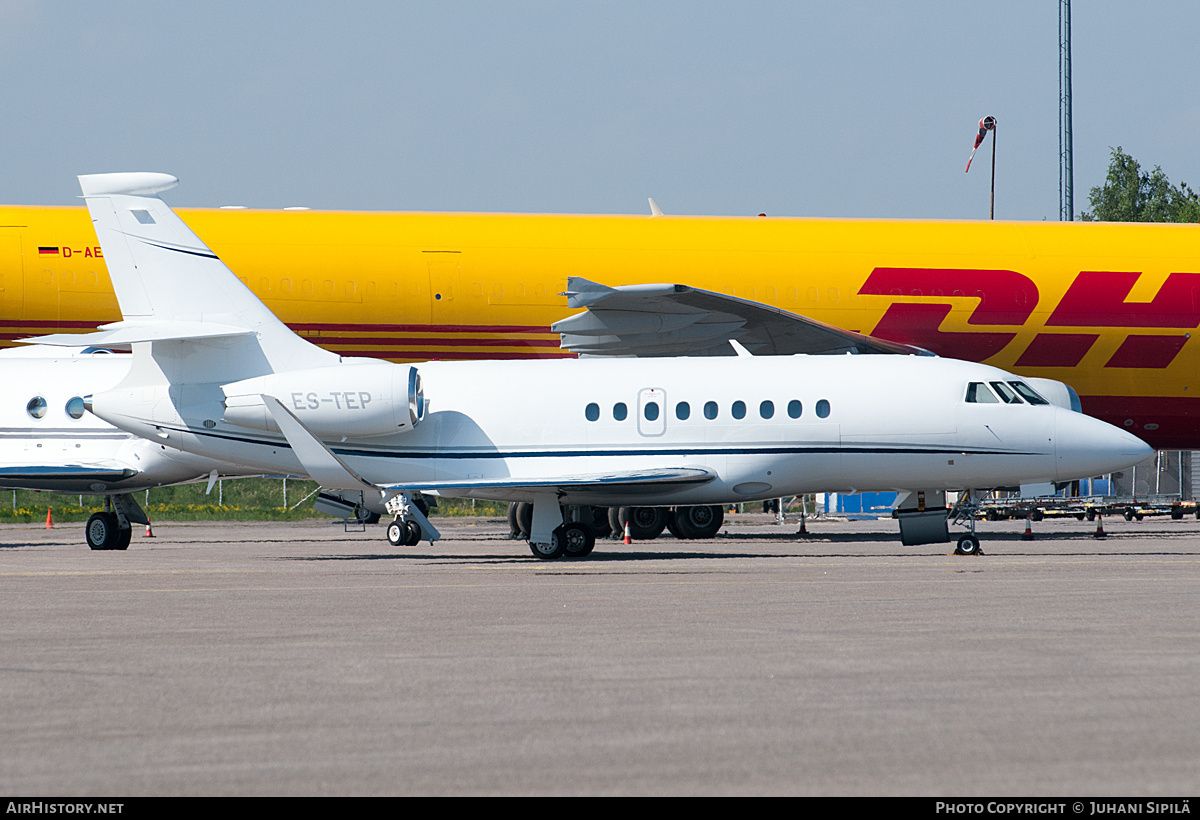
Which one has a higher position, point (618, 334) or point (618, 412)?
point (618, 334)

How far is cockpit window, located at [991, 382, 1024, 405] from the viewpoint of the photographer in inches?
838

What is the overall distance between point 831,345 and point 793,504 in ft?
130

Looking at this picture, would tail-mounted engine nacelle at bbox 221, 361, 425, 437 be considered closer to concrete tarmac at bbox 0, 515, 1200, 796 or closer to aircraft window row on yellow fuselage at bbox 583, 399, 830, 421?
aircraft window row on yellow fuselage at bbox 583, 399, 830, 421

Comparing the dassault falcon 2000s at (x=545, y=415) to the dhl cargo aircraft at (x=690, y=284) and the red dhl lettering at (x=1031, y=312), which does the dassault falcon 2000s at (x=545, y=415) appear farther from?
the red dhl lettering at (x=1031, y=312)

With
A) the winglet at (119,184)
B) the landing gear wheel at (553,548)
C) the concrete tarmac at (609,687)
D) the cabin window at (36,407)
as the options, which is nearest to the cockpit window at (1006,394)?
the concrete tarmac at (609,687)

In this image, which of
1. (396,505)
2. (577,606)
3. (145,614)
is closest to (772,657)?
(577,606)

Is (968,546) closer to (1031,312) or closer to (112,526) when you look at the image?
(1031,312)

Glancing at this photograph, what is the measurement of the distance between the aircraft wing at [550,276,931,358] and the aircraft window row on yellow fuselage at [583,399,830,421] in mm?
3008

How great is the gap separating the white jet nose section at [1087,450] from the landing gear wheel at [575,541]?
7270 mm

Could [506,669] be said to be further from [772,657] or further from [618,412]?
[618,412]

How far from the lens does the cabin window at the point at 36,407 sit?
27453 mm

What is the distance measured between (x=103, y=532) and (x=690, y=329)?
470 inches

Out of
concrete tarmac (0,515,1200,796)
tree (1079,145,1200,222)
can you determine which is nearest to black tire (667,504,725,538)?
concrete tarmac (0,515,1200,796)
